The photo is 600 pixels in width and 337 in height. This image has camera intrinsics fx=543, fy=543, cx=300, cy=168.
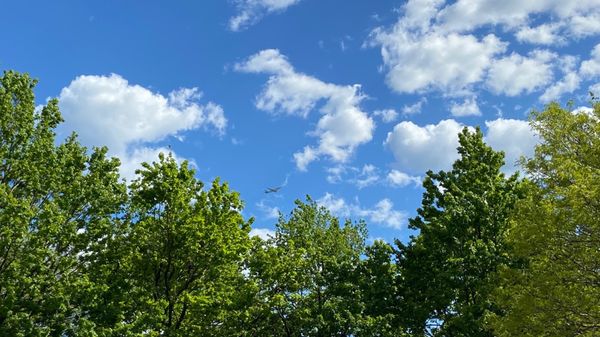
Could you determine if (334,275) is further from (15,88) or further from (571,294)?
(15,88)

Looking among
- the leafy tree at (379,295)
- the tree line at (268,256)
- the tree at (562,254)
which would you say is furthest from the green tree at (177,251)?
the tree at (562,254)

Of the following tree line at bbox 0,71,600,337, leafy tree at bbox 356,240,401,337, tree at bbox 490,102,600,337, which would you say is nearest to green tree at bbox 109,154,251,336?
tree line at bbox 0,71,600,337

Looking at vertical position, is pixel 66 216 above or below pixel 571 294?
above

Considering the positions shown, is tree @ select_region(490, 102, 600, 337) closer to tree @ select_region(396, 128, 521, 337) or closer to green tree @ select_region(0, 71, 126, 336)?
→ tree @ select_region(396, 128, 521, 337)

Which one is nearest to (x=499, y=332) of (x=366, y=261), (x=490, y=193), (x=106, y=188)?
(x=490, y=193)

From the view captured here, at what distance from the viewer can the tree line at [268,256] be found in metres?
18.1

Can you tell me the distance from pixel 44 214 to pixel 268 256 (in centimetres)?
1220

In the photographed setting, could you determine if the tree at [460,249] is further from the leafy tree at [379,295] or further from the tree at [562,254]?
the tree at [562,254]

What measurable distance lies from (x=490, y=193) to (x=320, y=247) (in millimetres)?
13215

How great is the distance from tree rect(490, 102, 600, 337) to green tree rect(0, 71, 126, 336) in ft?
53.2

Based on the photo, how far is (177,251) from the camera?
25.3m

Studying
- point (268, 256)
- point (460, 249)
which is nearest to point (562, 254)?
point (460, 249)

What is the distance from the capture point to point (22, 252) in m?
21.0

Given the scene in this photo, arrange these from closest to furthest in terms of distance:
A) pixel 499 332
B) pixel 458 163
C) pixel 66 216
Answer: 1. pixel 499 332
2. pixel 66 216
3. pixel 458 163
